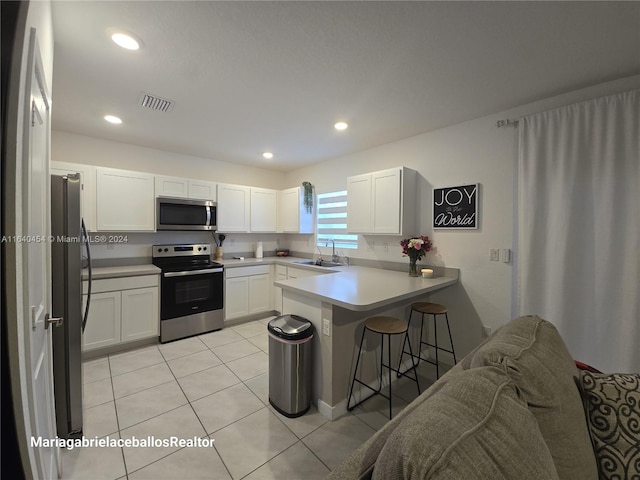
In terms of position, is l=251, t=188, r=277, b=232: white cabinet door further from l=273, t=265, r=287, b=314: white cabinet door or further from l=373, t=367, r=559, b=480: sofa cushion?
l=373, t=367, r=559, b=480: sofa cushion

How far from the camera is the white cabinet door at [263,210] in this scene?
4480 millimetres

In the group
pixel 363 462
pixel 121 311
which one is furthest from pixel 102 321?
pixel 363 462

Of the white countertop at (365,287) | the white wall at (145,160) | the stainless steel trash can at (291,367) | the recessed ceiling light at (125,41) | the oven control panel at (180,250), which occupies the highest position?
the recessed ceiling light at (125,41)

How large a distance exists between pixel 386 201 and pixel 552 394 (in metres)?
2.50

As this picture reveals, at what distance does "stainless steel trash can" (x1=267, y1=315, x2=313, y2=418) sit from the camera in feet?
6.73

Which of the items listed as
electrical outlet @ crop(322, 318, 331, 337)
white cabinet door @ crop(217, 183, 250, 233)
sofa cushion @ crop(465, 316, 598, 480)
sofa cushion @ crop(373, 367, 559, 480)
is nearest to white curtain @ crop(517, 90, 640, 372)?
sofa cushion @ crop(465, 316, 598, 480)

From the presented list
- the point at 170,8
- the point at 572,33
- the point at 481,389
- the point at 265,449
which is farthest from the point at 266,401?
the point at 572,33

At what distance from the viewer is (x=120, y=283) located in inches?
118

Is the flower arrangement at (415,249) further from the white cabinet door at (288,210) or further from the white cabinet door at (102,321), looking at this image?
the white cabinet door at (102,321)

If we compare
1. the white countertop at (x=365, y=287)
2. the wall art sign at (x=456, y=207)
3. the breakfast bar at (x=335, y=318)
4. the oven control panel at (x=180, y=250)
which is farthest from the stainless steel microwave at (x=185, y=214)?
the wall art sign at (x=456, y=207)

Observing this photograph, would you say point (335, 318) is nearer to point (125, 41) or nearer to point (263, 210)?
point (125, 41)

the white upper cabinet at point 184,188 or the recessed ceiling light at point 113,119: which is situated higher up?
the recessed ceiling light at point 113,119

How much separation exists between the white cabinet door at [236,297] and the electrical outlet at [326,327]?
221cm

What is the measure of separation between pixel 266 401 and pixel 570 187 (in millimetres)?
3077
